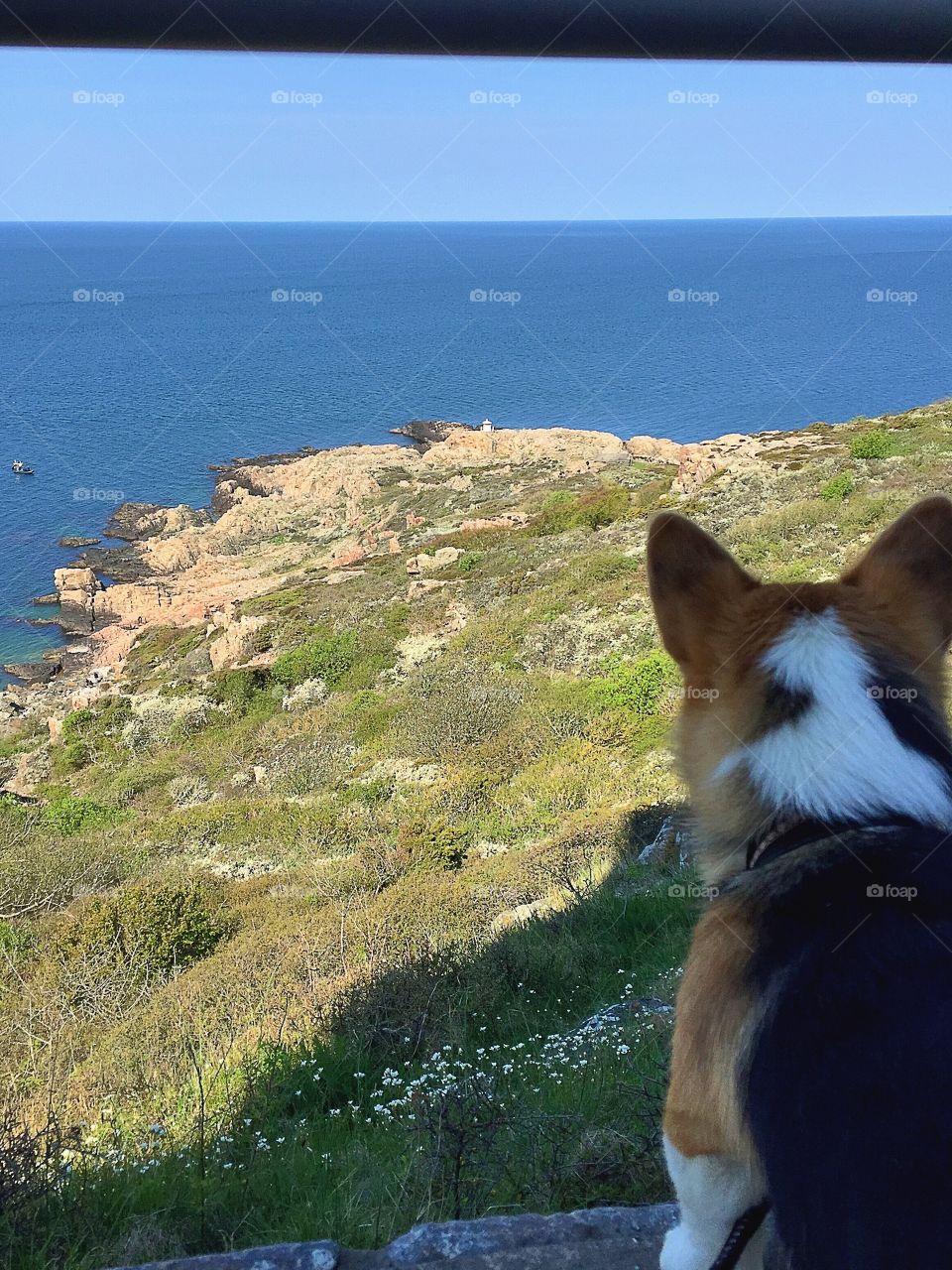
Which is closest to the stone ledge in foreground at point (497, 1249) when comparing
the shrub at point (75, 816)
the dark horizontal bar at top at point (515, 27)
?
the dark horizontal bar at top at point (515, 27)

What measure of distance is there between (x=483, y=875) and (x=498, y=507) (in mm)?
33712

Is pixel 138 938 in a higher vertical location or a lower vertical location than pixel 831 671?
lower

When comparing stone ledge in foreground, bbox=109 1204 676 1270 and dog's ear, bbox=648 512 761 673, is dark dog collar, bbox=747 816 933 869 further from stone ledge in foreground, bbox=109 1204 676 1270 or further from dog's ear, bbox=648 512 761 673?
stone ledge in foreground, bbox=109 1204 676 1270

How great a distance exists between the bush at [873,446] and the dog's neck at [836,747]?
2668cm

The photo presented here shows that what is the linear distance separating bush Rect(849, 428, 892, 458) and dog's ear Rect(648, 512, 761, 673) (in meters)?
26.6

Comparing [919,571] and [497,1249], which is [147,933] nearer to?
[497,1249]

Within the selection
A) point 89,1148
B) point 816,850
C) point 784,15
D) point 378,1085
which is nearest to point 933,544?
point 816,850

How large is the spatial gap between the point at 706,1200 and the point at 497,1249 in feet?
2.50

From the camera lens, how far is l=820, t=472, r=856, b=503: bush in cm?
2333

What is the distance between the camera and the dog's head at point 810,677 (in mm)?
1840

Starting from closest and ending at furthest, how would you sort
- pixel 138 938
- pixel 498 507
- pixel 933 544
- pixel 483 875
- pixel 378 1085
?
pixel 933 544
pixel 378 1085
pixel 138 938
pixel 483 875
pixel 498 507

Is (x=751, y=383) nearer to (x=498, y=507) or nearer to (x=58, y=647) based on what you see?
(x=498, y=507)

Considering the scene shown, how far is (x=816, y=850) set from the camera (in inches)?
70.9

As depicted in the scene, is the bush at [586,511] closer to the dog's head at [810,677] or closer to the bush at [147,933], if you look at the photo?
the bush at [147,933]
